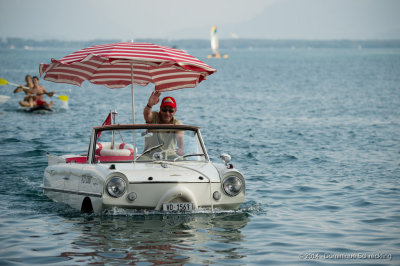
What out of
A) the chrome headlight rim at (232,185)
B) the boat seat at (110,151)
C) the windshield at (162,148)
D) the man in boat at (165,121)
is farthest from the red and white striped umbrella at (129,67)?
the chrome headlight rim at (232,185)

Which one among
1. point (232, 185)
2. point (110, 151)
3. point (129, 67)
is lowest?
point (232, 185)

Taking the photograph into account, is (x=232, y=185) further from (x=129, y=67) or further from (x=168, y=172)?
(x=129, y=67)

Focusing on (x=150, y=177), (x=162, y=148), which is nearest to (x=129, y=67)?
(x=162, y=148)

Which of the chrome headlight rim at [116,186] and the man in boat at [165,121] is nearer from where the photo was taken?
the chrome headlight rim at [116,186]

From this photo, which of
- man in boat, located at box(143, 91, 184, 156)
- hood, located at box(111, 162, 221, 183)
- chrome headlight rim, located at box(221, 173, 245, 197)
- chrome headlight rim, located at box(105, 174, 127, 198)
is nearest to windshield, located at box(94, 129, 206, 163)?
man in boat, located at box(143, 91, 184, 156)

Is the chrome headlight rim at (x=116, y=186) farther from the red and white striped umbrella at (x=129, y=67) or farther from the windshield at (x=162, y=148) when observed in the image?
the red and white striped umbrella at (x=129, y=67)

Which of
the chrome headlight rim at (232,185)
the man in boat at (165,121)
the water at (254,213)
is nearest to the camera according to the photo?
the water at (254,213)

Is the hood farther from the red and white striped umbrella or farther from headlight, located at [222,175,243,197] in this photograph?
the red and white striped umbrella

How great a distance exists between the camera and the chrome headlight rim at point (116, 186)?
986 cm

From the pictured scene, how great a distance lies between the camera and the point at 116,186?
32.4ft

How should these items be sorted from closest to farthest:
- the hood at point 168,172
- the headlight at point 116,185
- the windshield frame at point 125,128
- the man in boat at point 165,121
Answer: the headlight at point 116,185 → the hood at point 168,172 → the windshield frame at point 125,128 → the man in boat at point 165,121

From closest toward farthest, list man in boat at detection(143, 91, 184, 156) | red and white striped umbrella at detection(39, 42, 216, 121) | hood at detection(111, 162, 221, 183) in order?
hood at detection(111, 162, 221, 183), man in boat at detection(143, 91, 184, 156), red and white striped umbrella at detection(39, 42, 216, 121)

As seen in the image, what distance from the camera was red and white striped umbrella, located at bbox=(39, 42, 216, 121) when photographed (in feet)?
37.8

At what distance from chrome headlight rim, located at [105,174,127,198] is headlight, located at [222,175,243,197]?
1462 mm
